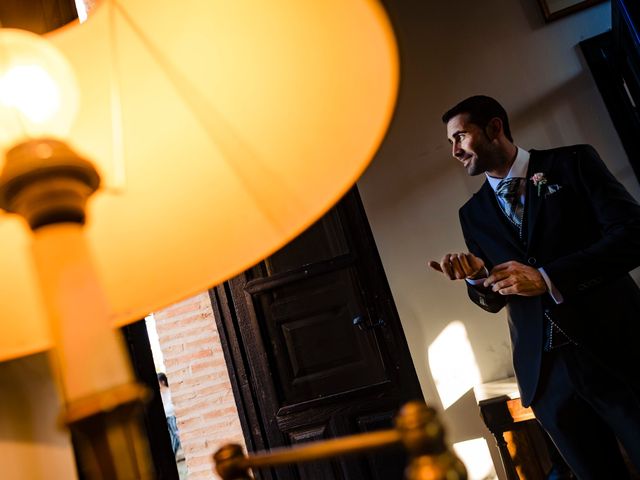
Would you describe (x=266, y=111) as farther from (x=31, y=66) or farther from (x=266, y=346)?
(x=266, y=346)

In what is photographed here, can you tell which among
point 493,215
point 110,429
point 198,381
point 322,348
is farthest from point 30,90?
point 198,381

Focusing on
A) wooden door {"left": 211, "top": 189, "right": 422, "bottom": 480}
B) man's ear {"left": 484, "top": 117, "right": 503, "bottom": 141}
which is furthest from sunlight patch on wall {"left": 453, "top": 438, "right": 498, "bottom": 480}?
man's ear {"left": 484, "top": 117, "right": 503, "bottom": 141}

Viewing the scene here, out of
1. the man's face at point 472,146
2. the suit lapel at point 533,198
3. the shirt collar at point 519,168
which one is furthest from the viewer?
the man's face at point 472,146

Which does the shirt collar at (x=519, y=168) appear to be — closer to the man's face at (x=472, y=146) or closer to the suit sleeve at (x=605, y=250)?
the man's face at (x=472, y=146)

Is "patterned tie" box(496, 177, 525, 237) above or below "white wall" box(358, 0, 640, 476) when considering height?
below

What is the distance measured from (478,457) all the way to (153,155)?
3031 millimetres

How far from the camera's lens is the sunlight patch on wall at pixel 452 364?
3.06m

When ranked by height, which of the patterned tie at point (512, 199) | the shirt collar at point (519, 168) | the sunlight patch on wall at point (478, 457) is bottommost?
the sunlight patch on wall at point (478, 457)

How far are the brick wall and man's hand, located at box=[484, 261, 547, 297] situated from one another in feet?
9.46

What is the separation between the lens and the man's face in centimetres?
199

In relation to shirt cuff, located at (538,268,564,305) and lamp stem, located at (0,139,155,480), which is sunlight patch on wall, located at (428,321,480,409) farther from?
lamp stem, located at (0,139,155,480)

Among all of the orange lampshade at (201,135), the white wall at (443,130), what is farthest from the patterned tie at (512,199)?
the orange lampshade at (201,135)

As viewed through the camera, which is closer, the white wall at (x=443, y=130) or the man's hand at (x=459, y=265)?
the man's hand at (x=459, y=265)

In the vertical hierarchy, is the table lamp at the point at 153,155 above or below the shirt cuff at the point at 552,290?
above
